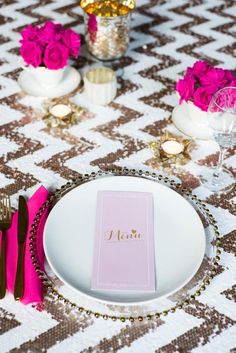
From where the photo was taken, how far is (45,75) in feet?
4.20

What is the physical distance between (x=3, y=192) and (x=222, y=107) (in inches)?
17.6

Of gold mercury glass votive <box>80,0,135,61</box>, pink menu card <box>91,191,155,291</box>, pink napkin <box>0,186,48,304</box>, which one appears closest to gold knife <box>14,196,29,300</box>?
pink napkin <box>0,186,48,304</box>

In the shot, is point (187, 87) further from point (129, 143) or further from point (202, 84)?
point (129, 143)

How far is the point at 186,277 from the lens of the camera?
2.83 feet

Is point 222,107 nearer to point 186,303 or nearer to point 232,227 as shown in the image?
point 232,227

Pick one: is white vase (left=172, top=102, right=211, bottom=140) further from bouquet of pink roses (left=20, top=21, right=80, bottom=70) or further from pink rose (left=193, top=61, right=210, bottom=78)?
bouquet of pink roses (left=20, top=21, right=80, bottom=70)

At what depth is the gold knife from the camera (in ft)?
2.78

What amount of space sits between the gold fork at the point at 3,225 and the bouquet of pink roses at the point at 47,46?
35 centimetres

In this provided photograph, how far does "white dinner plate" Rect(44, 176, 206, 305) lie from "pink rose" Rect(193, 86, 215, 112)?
219mm

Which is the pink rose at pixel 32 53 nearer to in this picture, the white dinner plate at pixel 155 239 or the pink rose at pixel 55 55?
the pink rose at pixel 55 55

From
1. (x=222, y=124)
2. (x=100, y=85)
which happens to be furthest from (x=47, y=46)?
→ (x=222, y=124)

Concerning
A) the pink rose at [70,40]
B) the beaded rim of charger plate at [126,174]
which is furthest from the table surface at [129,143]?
the pink rose at [70,40]

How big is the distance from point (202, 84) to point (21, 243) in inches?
19.5

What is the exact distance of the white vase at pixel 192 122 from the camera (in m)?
1.18
